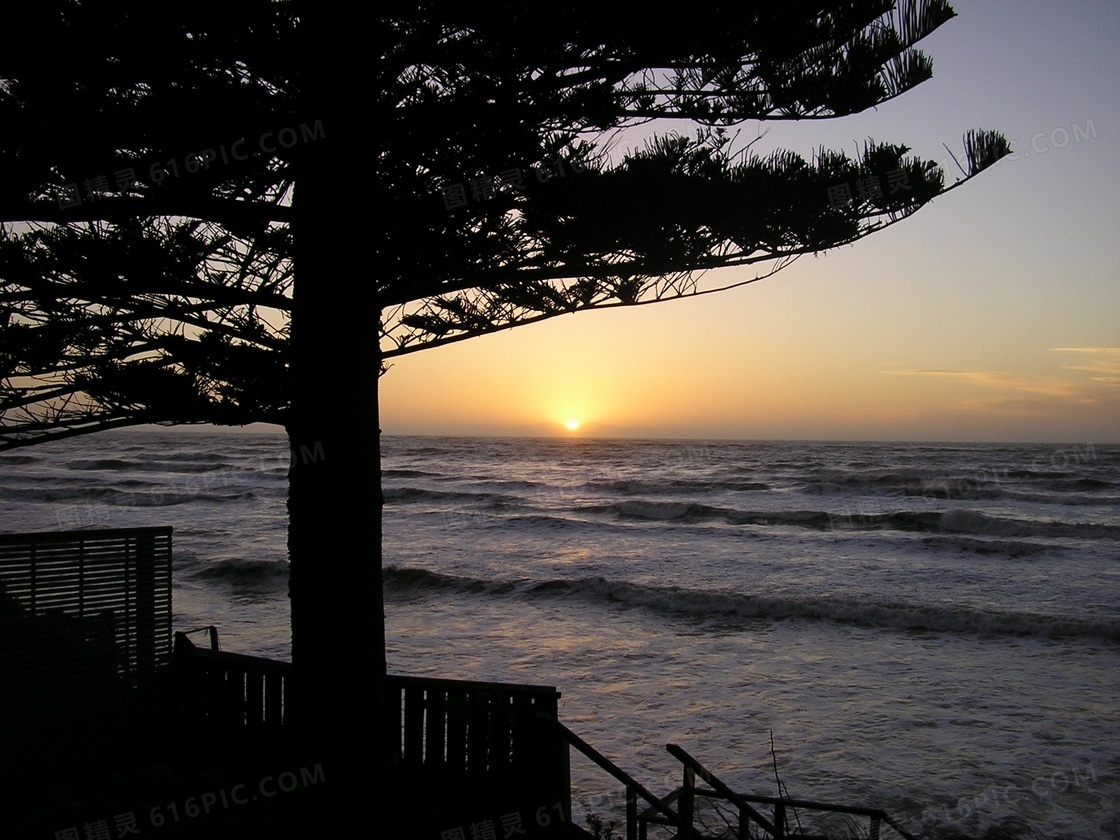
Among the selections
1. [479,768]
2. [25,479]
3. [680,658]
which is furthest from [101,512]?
[479,768]

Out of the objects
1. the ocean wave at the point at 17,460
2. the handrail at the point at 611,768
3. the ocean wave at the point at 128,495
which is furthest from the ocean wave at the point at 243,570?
the ocean wave at the point at 17,460

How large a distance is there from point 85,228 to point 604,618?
13.4 metres

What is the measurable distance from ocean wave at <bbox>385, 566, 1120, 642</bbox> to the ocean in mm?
80

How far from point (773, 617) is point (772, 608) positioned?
0.49 m

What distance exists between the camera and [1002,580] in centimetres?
2083

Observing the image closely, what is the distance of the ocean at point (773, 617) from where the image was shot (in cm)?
930

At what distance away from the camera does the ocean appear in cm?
930

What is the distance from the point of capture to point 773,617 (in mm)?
17312

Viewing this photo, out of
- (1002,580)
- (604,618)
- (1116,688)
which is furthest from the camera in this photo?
(1002,580)

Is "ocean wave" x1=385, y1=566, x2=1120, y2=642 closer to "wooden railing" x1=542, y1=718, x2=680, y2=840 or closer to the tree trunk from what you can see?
"wooden railing" x1=542, y1=718, x2=680, y2=840

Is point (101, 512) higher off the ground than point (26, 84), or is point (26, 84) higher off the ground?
point (26, 84)

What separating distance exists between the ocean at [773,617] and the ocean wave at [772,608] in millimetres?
80

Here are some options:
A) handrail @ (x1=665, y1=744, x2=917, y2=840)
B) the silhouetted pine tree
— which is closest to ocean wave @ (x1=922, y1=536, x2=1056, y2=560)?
handrail @ (x1=665, y1=744, x2=917, y2=840)

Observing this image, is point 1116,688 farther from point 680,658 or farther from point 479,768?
point 479,768
